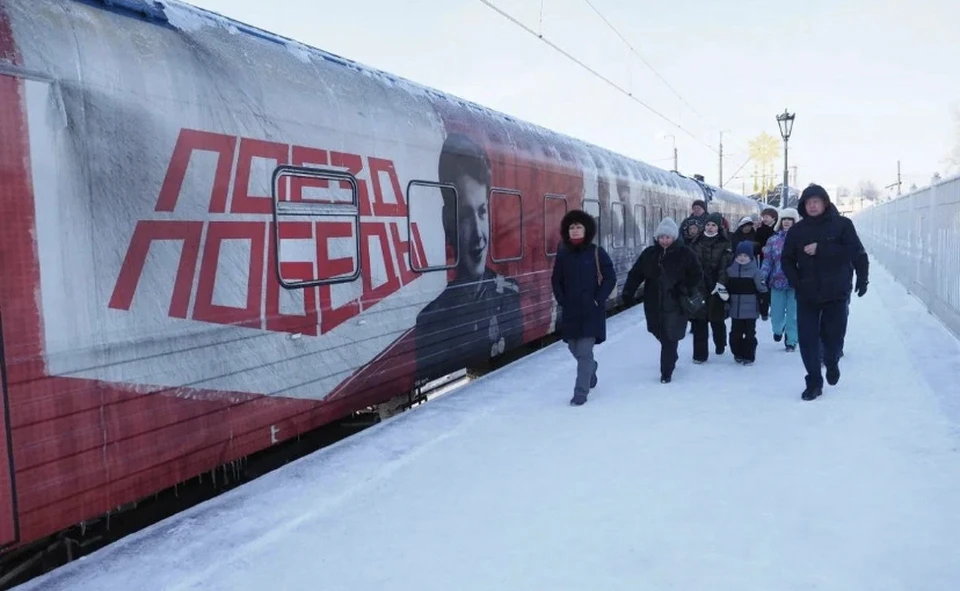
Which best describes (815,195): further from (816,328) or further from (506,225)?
(506,225)

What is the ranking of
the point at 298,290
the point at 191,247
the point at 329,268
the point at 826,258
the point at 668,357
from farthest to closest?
the point at 668,357 → the point at 826,258 → the point at 329,268 → the point at 298,290 → the point at 191,247

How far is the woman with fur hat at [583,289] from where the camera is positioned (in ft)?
19.2

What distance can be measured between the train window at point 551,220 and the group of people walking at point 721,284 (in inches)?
61.9

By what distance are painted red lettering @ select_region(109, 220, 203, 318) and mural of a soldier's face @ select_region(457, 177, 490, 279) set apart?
3036mm

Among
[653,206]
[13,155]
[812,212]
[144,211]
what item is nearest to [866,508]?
[812,212]

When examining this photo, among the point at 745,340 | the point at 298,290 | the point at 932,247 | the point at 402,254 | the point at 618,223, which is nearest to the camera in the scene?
the point at 298,290

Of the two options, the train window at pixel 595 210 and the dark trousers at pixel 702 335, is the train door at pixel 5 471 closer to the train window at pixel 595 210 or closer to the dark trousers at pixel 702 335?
the dark trousers at pixel 702 335

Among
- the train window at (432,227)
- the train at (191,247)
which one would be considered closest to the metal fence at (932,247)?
the train window at (432,227)

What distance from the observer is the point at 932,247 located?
10.6m

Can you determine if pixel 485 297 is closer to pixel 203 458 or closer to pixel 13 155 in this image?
pixel 203 458

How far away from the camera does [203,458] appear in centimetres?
372

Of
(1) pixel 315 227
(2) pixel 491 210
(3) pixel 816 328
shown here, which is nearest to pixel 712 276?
(3) pixel 816 328

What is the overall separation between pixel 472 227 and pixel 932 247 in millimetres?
7998

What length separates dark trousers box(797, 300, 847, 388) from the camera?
5.75m
